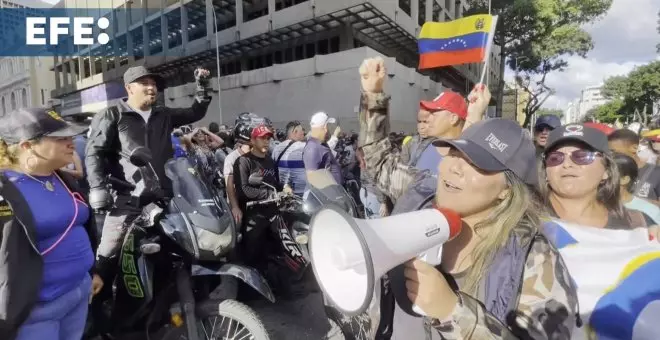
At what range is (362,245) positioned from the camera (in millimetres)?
915

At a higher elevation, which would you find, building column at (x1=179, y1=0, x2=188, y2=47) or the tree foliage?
building column at (x1=179, y1=0, x2=188, y2=47)

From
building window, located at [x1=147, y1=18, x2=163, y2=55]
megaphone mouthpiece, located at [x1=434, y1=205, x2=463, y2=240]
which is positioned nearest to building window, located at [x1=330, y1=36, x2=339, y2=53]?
building window, located at [x1=147, y1=18, x2=163, y2=55]

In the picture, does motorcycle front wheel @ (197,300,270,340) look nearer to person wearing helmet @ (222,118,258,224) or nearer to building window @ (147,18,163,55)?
person wearing helmet @ (222,118,258,224)

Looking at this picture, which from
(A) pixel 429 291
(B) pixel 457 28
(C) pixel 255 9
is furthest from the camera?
(C) pixel 255 9

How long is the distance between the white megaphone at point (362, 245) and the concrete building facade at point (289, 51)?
691 inches

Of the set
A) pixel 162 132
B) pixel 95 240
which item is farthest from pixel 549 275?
pixel 162 132

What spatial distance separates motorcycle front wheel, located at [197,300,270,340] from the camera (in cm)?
241

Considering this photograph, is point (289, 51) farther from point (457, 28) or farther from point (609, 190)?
point (609, 190)

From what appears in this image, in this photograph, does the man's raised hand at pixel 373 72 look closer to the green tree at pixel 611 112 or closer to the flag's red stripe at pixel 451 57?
the flag's red stripe at pixel 451 57

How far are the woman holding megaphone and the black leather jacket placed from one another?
208 cm

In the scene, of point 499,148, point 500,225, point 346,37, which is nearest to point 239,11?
point 346,37

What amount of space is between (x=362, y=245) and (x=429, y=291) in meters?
0.27

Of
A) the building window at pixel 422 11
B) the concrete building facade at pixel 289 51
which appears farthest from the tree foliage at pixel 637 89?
the building window at pixel 422 11

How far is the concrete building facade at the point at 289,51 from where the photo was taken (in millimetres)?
19500
